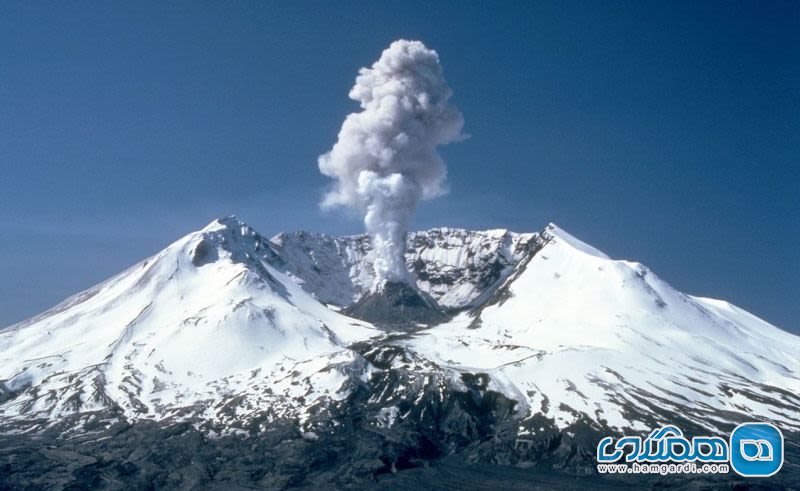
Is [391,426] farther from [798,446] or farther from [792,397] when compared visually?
[792,397]

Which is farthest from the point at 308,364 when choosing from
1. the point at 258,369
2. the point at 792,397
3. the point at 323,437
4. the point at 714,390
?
the point at 792,397

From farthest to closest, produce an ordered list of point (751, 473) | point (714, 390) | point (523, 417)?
point (714, 390), point (523, 417), point (751, 473)

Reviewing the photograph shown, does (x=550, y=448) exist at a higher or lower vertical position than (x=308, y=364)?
lower

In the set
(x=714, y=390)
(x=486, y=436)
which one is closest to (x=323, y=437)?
(x=486, y=436)

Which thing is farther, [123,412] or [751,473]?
[123,412]

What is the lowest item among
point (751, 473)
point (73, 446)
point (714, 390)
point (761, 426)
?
point (73, 446)

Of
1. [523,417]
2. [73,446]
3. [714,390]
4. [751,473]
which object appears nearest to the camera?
[751,473]

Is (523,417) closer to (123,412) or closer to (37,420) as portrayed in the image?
(123,412)
